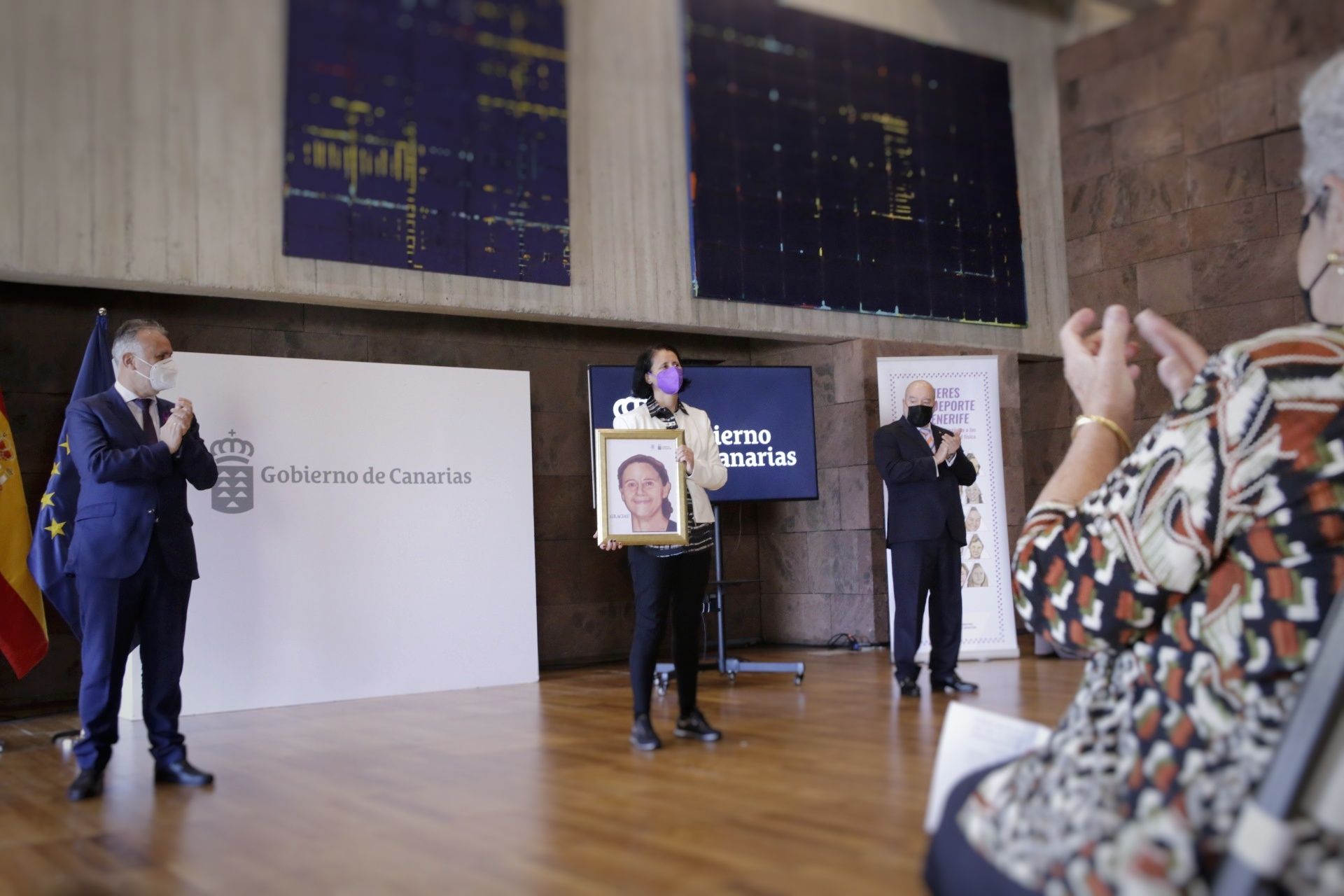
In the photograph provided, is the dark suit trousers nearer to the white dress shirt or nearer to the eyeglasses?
the white dress shirt

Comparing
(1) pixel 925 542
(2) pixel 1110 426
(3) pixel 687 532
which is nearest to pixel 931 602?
(1) pixel 925 542

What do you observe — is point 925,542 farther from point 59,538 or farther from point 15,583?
point 15,583

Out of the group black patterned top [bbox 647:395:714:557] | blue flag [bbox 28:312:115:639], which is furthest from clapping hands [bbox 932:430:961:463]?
blue flag [bbox 28:312:115:639]

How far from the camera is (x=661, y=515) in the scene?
4160 millimetres

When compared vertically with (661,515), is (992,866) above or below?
below

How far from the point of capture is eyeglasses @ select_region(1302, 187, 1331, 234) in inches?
48.1

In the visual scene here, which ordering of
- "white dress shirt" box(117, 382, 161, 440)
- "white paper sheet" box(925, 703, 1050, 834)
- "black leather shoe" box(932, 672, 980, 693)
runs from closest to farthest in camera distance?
"white paper sheet" box(925, 703, 1050, 834) → "white dress shirt" box(117, 382, 161, 440) → "black leather shoe" box(932, 672, 980, 693)

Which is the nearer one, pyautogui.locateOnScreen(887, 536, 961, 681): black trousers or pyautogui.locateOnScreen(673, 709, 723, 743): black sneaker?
pyautogui.locateOnScreen(673, 709, 723, 743): black sneaker

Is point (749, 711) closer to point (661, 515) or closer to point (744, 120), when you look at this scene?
point (661, 515)

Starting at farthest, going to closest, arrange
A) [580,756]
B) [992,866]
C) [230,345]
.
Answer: [230,345], [580,756], [992,866]

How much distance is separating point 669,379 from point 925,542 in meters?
1.93

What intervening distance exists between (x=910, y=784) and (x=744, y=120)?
17.9ft

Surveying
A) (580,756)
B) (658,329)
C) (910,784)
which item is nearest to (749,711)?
(580,756)

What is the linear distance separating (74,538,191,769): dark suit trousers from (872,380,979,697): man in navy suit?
10.6 feet
